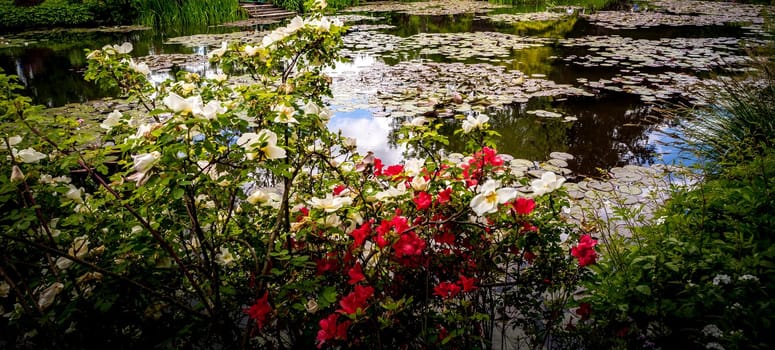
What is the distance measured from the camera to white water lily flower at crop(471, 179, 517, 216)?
3.37ft

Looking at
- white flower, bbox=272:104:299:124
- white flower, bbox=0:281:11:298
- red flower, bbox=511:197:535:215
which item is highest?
white flower, bbox=272:104:299:124

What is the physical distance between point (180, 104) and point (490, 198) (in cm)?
81

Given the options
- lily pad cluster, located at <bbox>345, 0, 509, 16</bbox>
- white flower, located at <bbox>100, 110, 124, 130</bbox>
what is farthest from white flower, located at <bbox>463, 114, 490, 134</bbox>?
lily pad cluster, located at <bbox>345, 0, 509, 16</bbox>

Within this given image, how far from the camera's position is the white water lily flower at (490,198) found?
1.03m

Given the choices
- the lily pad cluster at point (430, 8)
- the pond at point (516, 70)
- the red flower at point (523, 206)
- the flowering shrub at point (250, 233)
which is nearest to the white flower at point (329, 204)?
the flowering shrub at point (250, 233)

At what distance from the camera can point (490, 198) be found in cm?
105

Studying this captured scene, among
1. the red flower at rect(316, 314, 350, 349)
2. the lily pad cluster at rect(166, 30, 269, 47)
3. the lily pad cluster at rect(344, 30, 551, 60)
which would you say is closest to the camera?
the red flower at rect(316, 314, 350, 349)

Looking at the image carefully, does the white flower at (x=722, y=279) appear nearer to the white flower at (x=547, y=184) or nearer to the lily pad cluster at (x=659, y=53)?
the white flower at (x=547, y=184)

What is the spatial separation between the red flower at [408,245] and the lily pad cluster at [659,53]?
601 centimetres

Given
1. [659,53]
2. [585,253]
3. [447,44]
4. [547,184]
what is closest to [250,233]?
[547,184]

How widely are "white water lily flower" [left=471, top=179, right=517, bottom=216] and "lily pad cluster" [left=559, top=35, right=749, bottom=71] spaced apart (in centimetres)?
600

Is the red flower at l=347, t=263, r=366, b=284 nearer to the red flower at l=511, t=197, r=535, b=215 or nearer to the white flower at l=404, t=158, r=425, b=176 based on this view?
the white flower at l=404, t=158, r=425, b=176

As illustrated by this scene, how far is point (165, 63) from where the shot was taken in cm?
650

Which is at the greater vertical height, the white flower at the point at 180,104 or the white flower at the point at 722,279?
the white flower at the point at 180,104
